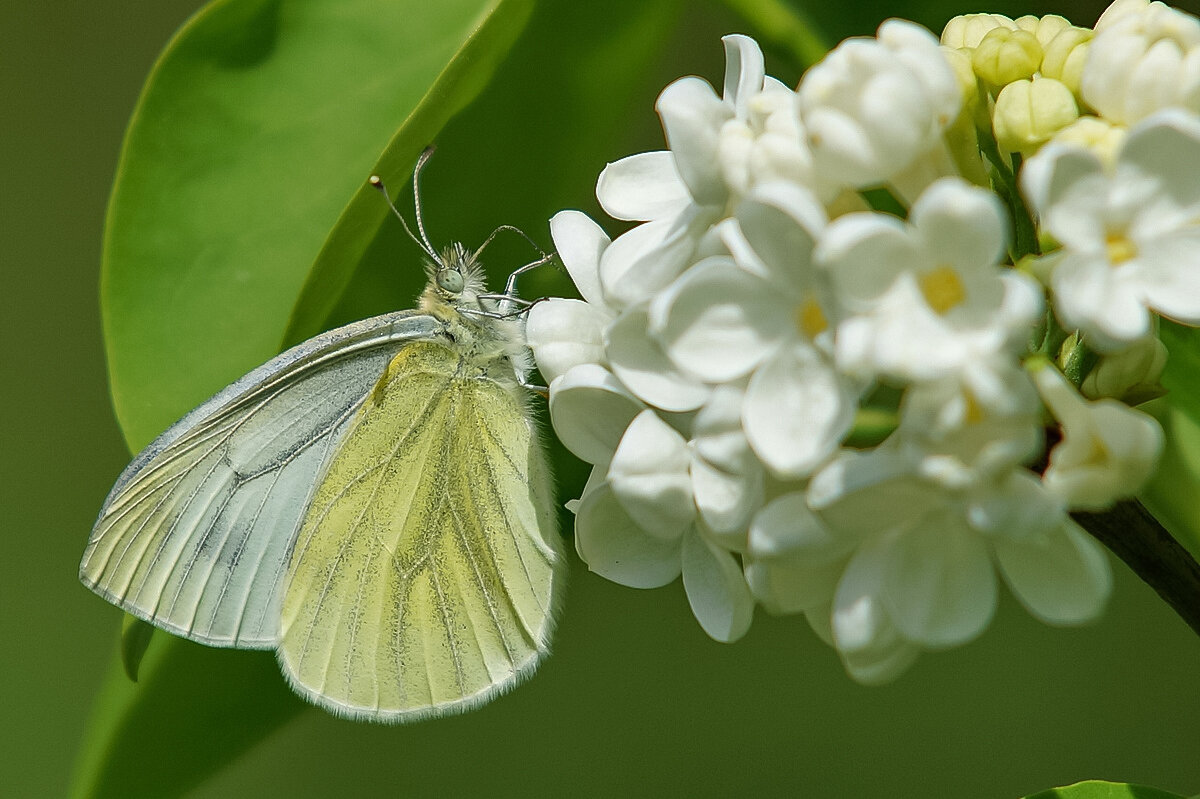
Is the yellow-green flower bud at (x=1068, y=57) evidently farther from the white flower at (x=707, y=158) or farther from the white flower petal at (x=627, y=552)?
the white flower petal at (x=627, y=552)

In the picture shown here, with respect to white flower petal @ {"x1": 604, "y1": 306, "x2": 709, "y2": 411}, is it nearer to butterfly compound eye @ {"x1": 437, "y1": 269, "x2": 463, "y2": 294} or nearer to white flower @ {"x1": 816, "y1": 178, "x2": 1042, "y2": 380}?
white flower @ {"x1": 816, "y1": 178, "x2": 1042, "y2": 380}

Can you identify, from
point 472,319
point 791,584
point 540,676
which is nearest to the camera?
point 791,584

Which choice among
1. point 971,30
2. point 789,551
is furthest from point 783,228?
point 971,30

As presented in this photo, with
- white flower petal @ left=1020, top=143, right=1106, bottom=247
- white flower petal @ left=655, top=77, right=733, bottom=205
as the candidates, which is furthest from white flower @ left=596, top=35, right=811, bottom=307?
white flower petal @ left=1020, top=143, right=1106, bottom=247

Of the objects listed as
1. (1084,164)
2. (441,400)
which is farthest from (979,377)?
(441,400)

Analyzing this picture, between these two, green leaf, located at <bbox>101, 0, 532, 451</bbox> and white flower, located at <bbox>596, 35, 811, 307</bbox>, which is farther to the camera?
green leaf, located at <bbox>101, 0, 532, 451</bbox>

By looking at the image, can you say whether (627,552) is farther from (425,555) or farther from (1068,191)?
(425,555)
